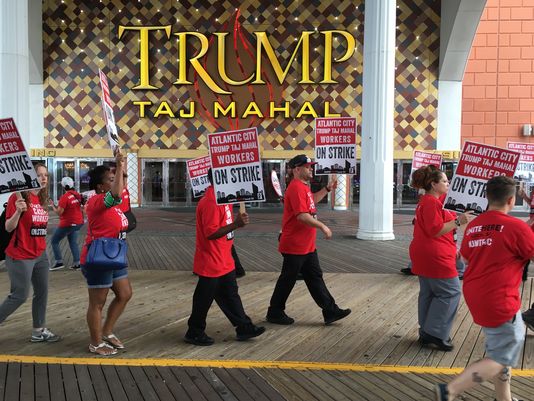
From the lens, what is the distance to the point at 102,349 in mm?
4227

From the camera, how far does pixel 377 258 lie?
955 cm

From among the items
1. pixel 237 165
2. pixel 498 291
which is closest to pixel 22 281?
pixel 237 165

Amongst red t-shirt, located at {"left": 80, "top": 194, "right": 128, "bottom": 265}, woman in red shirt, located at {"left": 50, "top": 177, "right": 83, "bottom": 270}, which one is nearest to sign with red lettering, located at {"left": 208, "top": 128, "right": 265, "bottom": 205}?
red t-shirt, located at {"left": 80, "top": 194, "right": 128, "bottom": 265}

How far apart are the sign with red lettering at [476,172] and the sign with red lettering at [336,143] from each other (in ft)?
7.96

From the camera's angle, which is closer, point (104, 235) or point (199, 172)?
point (104, 235)

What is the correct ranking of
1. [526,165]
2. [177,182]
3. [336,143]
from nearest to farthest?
[336,143] < [526,165] < [177,182]

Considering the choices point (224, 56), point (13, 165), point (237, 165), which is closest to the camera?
point (237, 165)

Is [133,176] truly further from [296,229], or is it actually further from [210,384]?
[210,384]

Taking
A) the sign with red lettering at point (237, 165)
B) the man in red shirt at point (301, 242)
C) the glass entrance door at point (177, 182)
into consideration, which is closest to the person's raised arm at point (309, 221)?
the man in red shirt at point (301, 242)

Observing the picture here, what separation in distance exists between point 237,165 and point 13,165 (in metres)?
2.02

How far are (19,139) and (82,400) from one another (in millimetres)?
2521

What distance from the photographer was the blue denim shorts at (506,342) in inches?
115

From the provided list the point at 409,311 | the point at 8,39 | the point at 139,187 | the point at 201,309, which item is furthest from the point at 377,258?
the point at 139,187

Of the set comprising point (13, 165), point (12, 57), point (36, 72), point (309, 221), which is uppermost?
point (36, 72)
